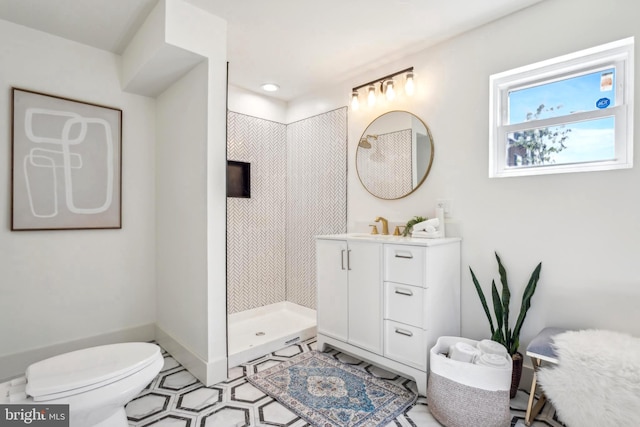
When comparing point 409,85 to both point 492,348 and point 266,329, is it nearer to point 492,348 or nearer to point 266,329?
point 492,348

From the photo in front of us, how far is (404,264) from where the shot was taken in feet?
6.47

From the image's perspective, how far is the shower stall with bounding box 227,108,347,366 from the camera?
10.00ft

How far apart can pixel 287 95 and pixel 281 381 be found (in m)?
2.68

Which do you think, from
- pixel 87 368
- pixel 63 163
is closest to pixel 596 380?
pixel 87 368

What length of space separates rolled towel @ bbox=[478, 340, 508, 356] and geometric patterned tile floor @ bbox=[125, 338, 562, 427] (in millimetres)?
329

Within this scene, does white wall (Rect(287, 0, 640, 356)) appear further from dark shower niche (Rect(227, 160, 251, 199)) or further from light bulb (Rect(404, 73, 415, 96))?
dark shower niche (Rect(227, 160, 251, 199))

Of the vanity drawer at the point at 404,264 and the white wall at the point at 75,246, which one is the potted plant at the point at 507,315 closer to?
the vanity drawer at the point at 404,264

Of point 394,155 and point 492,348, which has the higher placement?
point 394,155

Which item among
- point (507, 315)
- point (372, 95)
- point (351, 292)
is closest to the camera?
point (507, 315)

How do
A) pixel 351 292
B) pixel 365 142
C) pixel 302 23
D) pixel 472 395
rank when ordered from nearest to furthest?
pixel 472 395 → pixel 302 23 → pixel 351 292 → pixel 365 142

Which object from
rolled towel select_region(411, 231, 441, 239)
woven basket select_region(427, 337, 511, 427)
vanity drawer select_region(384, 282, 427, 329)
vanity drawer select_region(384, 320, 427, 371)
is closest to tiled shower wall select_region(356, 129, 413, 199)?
rolled towel select_region(411, 231, 441, 239)

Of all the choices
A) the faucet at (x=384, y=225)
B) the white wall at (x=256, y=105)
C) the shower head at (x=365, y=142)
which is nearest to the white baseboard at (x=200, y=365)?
the faucet at (x=384, y=225)

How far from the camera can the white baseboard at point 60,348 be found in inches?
83.1

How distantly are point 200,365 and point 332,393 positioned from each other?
2.87 ft
